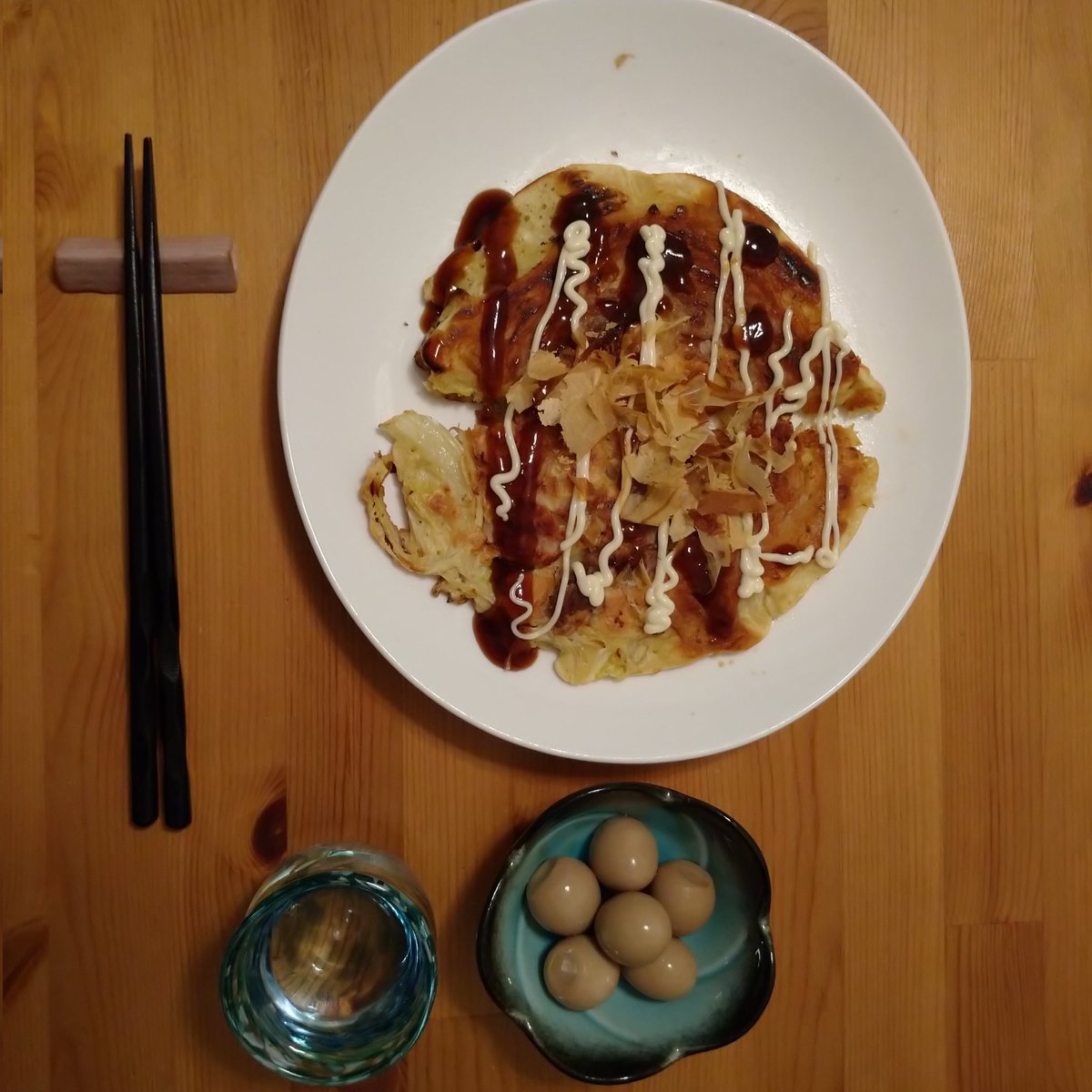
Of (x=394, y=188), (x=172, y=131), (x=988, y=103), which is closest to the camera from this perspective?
(x=394, y=188)

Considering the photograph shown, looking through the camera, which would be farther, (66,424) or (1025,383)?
(1025,383)

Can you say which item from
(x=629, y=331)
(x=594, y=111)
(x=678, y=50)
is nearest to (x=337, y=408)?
(x=629, y=331)

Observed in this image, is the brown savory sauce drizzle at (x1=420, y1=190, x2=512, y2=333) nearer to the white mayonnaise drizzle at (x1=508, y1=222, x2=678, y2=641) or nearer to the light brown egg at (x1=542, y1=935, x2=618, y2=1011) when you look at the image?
the white mayonnaise drizzle at (x1=508, y1=222, x2=678, y2=641)

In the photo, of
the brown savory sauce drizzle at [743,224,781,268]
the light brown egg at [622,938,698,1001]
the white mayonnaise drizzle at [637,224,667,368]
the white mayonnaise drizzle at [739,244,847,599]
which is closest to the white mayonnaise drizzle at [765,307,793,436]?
the white mayonnaise drizzle at [739,244,847,599]

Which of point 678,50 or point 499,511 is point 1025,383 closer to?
point 678,50

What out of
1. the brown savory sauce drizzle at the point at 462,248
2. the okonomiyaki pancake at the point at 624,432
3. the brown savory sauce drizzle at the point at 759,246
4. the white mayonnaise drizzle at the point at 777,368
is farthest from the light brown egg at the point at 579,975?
the brown savory sauce drizzle at the point at 759,246

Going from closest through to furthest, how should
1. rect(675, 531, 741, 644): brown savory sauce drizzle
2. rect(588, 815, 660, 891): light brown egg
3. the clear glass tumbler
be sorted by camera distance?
1. the clear glass tumbler
2. rect(588, 815, 660, 891): light brown egg
3. rect(675, 531, 741, 644): brown savory sauce drizzle
